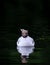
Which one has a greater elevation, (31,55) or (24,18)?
(24,18)

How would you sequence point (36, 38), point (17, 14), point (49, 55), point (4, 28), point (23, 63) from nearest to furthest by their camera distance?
1. point (23, 63)
2. point (49, 55)
3. point (36, 38)
4. point (4, 28)
5. point (17, 14)

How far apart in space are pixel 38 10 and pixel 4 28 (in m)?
0.37

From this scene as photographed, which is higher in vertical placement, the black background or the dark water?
the black background

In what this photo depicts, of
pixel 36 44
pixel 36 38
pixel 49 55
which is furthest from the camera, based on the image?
pixel 36 38

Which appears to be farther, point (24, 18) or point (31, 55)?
point (24, 18)

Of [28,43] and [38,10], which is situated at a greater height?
[38,10]

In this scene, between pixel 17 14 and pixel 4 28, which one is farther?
pixel 17 14

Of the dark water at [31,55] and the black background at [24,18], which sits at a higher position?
the black background at [24,18]

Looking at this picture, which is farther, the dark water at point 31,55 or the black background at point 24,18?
the black background at point 24,18

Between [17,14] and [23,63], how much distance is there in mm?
1130

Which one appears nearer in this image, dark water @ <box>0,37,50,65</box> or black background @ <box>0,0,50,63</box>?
dark water @ <box>0,37,50,65</box>

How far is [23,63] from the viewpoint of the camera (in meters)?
1.95

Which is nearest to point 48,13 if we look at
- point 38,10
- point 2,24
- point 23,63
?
point 38,10

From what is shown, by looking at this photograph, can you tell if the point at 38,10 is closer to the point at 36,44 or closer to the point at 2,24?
the point at 2,24
